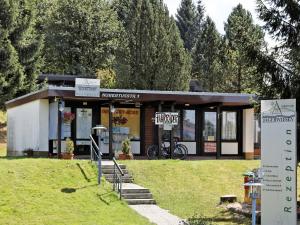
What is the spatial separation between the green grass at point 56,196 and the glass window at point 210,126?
31.2ft

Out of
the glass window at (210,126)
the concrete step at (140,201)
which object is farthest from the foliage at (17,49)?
the concrete step at (140,201)

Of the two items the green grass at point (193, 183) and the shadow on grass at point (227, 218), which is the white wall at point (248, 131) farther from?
the shadow on grass at point (227, 218)

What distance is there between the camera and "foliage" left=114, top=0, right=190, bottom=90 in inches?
1571

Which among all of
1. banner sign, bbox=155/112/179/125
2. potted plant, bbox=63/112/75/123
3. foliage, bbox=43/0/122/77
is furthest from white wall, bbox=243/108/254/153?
foliage, bbox=43/0/122/77

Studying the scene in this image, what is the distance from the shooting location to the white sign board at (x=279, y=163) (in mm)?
12711

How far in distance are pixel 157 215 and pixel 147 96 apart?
9.95 meters

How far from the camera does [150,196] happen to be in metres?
18.5

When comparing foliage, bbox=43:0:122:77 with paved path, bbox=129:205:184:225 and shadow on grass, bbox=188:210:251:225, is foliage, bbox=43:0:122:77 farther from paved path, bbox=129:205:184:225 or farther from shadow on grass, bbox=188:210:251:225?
shadow on grass, bbox=188:210:251:225

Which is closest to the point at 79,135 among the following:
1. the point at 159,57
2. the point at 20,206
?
the point at 20,206

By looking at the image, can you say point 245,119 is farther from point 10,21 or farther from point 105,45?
point 105,45

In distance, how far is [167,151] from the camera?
26672 millimetres

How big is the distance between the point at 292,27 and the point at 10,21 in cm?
2538

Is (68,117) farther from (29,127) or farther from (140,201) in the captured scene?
(140,201)

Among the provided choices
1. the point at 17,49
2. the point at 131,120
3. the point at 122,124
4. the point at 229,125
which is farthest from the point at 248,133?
the point at 17,49
